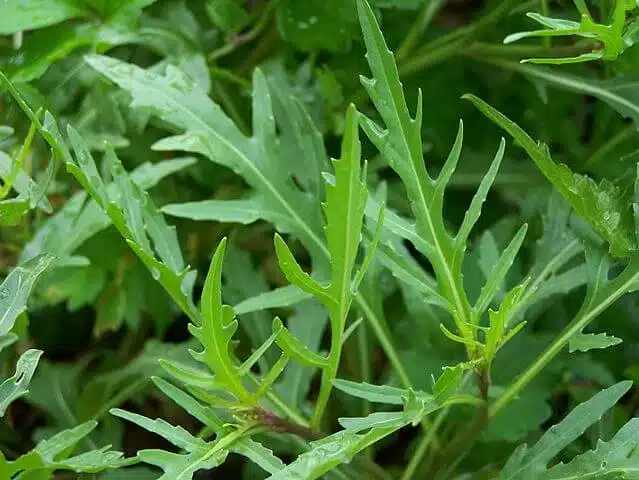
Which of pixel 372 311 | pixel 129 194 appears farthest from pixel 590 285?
pixel 129 194

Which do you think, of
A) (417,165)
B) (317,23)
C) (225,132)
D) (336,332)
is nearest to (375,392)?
(336,332)

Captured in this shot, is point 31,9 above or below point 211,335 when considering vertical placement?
above

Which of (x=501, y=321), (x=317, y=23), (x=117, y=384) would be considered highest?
(x=317, y=23)

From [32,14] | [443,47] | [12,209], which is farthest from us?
[443,47]

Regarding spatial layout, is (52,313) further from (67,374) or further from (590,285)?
(590,285)

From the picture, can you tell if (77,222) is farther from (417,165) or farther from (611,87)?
(611,87)

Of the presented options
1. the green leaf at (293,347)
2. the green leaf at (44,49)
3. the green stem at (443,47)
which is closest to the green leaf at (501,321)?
the green leaf at (293,347)

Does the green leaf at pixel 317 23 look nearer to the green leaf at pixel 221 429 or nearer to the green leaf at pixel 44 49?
the green leaf at pixel 44 49
